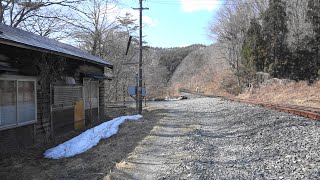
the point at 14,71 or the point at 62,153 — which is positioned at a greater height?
the point at 14,71

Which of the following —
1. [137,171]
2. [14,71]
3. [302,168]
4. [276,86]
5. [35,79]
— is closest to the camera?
[302,168]

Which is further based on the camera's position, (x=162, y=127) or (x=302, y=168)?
(x=162, y=127)

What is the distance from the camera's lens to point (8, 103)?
9.81 metres

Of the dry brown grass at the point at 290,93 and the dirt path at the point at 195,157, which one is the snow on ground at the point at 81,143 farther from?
the dry brown grass at the point at 290,93

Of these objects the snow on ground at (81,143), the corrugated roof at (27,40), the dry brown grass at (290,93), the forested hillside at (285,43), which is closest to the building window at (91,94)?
the corrugated roof at (27,40)

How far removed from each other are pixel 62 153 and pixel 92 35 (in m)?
27.3

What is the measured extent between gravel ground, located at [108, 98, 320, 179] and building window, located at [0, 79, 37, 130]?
369 cm

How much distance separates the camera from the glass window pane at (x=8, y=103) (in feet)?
31.2

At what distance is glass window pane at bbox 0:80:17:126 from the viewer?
9516 millimetres

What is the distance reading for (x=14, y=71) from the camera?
977cm

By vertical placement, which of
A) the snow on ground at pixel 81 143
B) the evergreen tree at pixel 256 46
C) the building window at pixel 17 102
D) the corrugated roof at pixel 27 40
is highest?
the evergreen tree at pixel 256 46

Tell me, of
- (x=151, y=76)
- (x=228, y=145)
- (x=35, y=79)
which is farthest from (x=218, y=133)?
(x=151, y=76)

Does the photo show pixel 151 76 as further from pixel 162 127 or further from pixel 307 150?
pixel 307 150

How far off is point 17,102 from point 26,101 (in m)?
0.63
